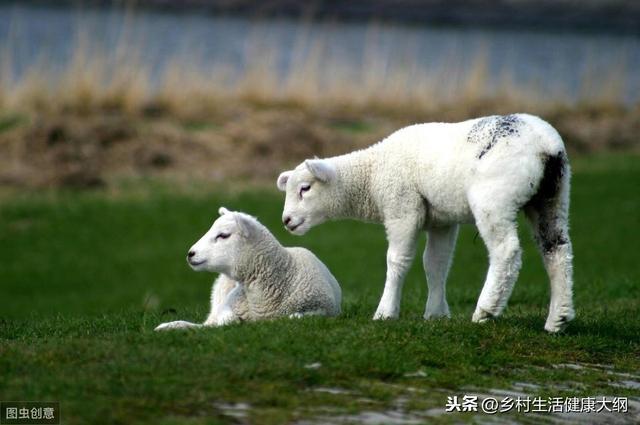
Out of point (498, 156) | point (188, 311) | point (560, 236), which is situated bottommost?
point (188, 311)

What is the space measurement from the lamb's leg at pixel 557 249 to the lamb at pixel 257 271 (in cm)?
181

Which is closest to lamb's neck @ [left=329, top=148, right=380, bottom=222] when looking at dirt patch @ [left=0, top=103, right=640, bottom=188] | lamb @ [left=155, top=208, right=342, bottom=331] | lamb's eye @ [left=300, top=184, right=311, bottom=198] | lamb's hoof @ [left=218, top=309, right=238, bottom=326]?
lamb's eye @ [left=300, top=184, right=311, bottom=198]

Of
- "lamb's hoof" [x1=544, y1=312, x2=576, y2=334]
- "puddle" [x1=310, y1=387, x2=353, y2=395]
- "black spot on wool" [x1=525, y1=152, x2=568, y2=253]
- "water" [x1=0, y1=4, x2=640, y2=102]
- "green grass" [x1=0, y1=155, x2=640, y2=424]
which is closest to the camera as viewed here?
"green grass" [x1=0, y1=155, x2=640, y2=424]

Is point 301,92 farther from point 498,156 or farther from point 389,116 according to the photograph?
point 498,156

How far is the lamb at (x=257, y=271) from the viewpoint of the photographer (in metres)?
9.31

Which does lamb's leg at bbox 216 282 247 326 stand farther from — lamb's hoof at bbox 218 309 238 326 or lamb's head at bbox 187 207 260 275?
lamb's head at bbox 187 207 260 275

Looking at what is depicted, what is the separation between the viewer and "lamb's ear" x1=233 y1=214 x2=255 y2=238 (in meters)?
9.31

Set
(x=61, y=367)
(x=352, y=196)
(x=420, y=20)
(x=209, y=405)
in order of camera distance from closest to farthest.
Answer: (x=209, y=405), (x=61, y=367), (x=352, y=196), (x=420, y=20)

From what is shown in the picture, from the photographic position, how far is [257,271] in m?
9.40

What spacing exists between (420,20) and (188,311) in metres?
53.2

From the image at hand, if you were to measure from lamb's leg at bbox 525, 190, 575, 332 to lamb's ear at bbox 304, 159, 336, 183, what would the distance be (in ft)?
5.66

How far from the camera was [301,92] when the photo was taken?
94.0ft

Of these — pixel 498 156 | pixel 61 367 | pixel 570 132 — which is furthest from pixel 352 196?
pixel 570 132

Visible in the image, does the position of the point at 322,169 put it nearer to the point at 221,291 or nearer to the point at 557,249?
the point at 221,291
